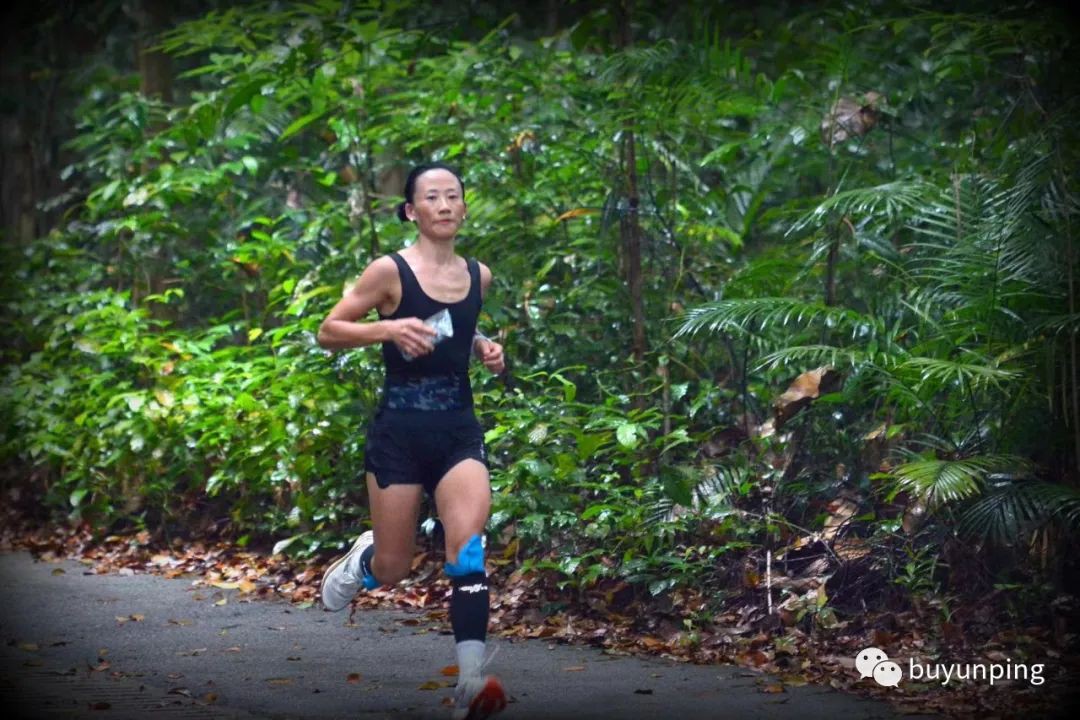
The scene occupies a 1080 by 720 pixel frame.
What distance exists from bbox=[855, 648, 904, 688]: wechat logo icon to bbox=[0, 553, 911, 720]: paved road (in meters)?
0.25

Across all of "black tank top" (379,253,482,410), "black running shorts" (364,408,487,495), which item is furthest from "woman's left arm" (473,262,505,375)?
"black running shorts" (364,408,487,495)

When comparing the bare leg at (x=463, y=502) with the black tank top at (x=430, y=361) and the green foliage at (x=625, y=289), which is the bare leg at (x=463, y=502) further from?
the green foliage at (x=625, y=289)

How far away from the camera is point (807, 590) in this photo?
7.80m

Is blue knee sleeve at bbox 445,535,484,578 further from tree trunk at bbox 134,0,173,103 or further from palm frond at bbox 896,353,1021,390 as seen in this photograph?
tree trunk at bbox 134,0,173,103

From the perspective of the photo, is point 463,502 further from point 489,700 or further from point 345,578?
point 345,578

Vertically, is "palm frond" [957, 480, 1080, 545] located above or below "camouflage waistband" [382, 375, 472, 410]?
below

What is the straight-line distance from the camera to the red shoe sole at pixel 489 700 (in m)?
5.77

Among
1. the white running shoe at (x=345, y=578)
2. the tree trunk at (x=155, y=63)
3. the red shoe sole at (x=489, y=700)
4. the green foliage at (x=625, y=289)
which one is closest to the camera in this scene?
the red shoe sole at (x=489, y=700)

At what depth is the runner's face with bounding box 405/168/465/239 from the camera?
21.6 feet

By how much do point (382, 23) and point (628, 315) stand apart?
9.58 feet

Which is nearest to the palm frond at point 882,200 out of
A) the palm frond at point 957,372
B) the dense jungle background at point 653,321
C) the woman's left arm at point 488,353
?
the dense jungle background at point 653,321

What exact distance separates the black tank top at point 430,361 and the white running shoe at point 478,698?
1283 millimetres

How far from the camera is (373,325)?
6352mm

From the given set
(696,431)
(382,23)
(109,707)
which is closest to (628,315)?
(696,431)
